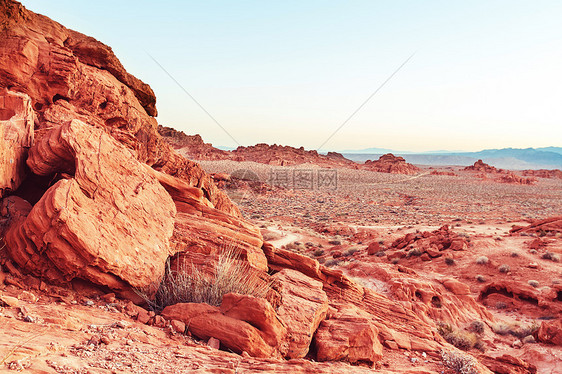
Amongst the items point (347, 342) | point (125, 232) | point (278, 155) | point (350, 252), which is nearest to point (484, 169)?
point (278, 155)

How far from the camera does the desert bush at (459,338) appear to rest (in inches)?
356

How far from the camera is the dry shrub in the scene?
19.8 ft

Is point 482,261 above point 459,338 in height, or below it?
above

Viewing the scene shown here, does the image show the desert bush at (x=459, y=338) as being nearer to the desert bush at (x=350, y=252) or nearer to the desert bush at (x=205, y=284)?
the desert bush at (x=205, y=284)

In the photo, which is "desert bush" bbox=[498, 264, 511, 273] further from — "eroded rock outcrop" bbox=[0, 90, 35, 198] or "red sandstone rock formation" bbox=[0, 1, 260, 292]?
"eroded rock outcrop" bbox=[0, 90, 35, 198]

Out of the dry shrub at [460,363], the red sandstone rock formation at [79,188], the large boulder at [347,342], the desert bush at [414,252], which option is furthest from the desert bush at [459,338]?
the desert bush at [414,252]

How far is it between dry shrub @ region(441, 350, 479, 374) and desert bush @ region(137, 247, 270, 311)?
370cm

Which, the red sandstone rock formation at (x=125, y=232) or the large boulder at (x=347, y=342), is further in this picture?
the large boulder at (x=347, y=342)

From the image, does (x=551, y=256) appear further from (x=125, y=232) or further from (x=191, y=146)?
(x=191, y=146)

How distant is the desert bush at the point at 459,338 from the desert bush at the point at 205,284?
6.03 metres

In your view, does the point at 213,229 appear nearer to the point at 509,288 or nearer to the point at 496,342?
the point at 496,342

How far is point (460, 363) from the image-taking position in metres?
6.23

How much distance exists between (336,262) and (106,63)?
12.7m

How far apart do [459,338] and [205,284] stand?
7.18 meters
